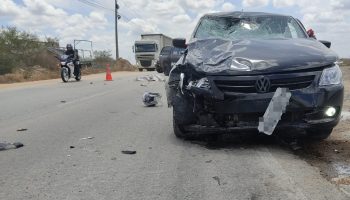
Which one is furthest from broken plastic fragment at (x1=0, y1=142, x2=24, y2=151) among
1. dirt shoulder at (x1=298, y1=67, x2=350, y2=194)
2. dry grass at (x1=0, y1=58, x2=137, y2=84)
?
dry grass at (x1=0, y1=58, x2=137, y2=84)

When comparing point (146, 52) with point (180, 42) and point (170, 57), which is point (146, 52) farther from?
point (180, 42)

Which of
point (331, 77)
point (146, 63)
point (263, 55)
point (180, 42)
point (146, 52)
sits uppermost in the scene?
point (180, 42)

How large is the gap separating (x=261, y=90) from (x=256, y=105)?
7.0 inches

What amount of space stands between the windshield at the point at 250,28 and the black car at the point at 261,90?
95 cm

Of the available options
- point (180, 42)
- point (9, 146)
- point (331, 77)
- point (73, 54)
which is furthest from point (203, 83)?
point (73, 54)

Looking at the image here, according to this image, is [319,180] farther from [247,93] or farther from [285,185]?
[247,93]

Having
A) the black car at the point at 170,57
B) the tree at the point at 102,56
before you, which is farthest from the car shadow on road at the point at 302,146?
the tree at the point at 102,56

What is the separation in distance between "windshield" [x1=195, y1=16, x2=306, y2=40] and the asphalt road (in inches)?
61.6

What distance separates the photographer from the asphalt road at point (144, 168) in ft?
14.8

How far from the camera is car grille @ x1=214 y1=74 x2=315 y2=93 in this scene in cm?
579

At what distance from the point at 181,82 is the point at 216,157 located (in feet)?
3.48

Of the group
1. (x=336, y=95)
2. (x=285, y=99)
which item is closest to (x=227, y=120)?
(x=285, y=99)

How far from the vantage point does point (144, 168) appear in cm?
Result: 540

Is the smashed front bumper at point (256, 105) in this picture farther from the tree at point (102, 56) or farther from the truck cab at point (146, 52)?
the tree at point (102, 56)
